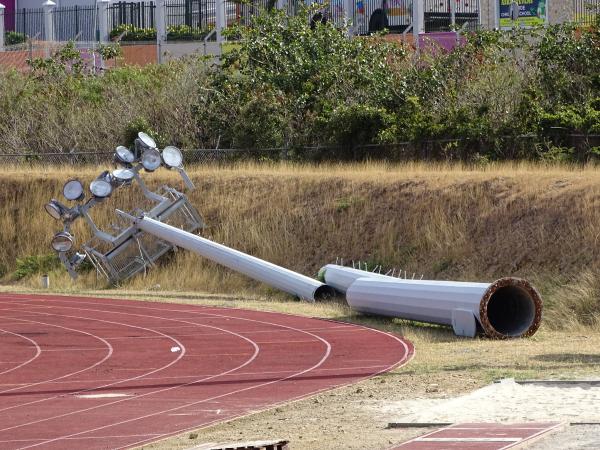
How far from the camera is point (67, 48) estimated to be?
149ft

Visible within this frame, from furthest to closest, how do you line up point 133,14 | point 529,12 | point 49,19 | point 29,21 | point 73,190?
point 29,21 < point 133,14 < point 49,19 < point 529,12 < point 73,190

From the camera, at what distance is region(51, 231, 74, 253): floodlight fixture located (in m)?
28.0

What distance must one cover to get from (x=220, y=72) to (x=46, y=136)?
636 centimetres

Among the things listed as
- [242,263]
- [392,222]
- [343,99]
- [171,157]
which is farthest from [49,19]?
[242,263]

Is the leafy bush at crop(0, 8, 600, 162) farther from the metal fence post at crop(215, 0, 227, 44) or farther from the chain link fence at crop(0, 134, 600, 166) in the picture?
the metal fence post at crop(215, 0, 227, 44)

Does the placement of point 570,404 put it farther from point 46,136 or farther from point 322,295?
point 46,136

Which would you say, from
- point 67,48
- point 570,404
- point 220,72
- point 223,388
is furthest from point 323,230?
point 67,48

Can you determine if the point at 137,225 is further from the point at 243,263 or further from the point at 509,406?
the point at 509,406

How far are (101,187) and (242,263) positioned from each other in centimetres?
423

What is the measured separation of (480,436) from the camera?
1091 cm

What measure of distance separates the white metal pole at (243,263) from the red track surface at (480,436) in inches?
502

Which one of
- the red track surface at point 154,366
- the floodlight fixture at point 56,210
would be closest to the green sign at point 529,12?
the floodlight fixture at point 56,210

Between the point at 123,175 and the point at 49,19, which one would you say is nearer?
the point at 123,175

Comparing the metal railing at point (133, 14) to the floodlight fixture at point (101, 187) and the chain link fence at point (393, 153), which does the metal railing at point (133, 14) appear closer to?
the chain link fence at point (393, 153)
